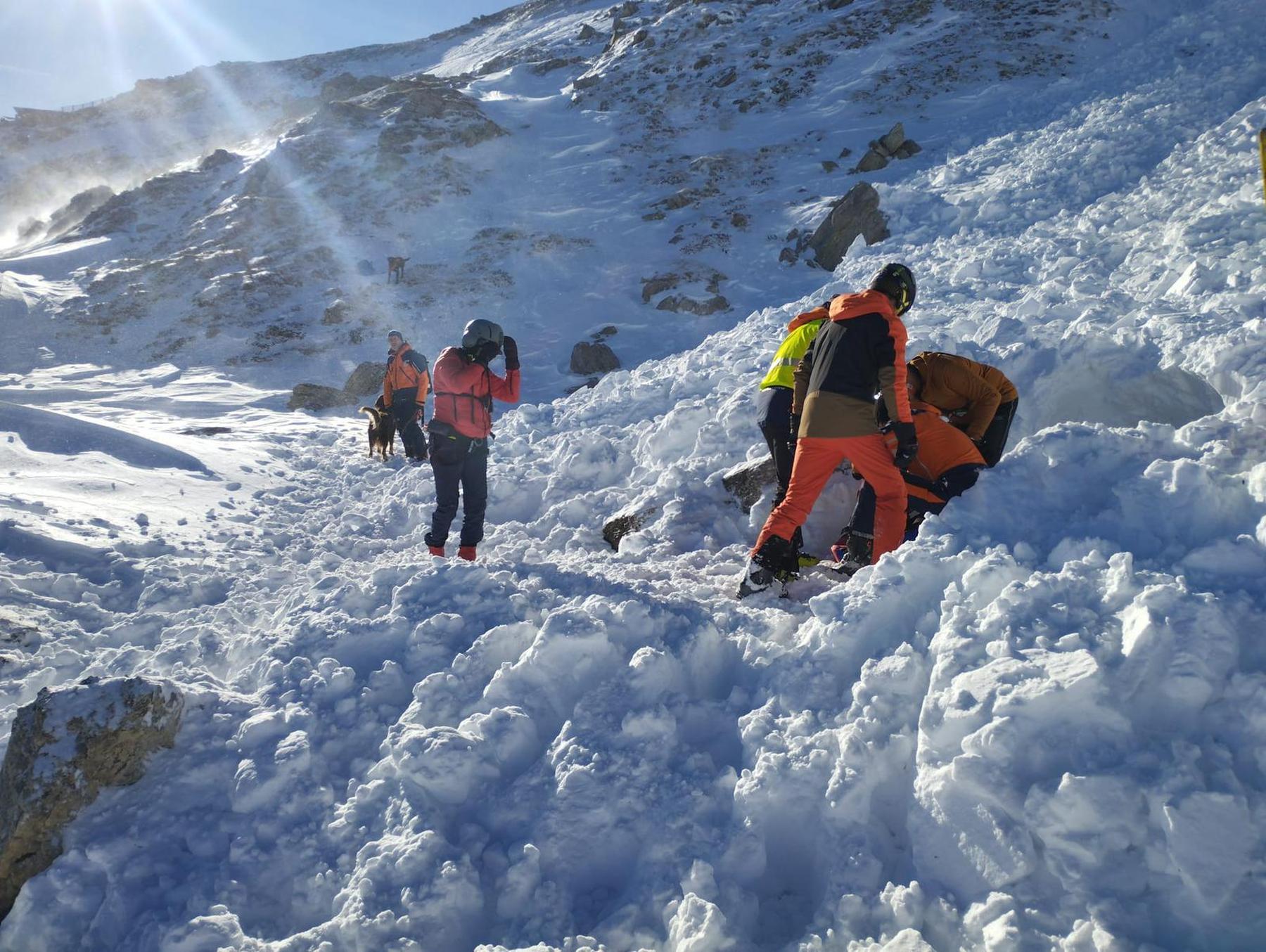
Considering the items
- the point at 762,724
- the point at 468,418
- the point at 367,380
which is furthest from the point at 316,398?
the point at 762,724

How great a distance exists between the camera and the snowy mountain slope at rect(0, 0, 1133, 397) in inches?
764

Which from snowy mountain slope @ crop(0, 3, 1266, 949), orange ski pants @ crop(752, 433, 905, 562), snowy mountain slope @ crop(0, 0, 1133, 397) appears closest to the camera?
snowy mountain slope @ crop(0, 3, 1266, 949)

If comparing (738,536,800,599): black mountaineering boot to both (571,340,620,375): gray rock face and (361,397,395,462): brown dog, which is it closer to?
(361,397,395,462): brown dog

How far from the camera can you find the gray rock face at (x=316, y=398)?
15.6 metres

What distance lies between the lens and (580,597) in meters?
4.02

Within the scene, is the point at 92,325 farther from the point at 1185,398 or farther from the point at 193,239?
the point at 1185,398

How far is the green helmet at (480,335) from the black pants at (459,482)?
0.70 metres

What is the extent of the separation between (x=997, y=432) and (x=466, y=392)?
141 inches

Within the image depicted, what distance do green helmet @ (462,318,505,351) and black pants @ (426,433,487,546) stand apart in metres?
0.70

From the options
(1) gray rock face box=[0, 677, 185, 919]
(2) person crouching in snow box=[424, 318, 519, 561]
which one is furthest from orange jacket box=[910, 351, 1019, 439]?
(1) gray rock face box=[0, 677, 185, 919]

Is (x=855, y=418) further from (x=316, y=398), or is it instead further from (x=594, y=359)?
(x=316, y=398)

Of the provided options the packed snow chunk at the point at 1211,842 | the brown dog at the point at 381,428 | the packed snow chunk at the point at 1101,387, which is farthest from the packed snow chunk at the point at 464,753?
the brown dog at the point at 381,428

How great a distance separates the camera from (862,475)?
4012mm

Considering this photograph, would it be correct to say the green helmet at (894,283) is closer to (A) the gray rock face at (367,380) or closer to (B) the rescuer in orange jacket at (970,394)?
(B) the rescuer in orange jacket at (970,394)
